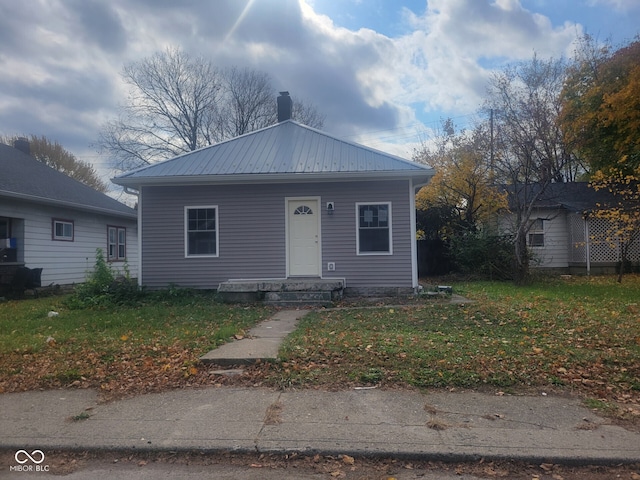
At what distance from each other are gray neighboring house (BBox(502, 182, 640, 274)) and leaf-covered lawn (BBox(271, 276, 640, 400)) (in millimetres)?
9856

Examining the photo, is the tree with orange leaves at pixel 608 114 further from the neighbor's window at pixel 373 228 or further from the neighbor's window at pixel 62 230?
the neighbor's window at pixel 62 230

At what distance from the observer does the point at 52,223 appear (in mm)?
15250

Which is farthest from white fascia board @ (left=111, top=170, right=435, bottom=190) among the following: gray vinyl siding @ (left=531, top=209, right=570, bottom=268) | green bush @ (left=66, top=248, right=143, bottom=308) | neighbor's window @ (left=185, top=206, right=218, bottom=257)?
gray vinyl siding @ (left=531, top=209, right=570, bottom=268)

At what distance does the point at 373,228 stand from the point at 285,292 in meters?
2.91

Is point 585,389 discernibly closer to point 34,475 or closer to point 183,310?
point 34,475

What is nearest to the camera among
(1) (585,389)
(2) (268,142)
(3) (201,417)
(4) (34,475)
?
(4) (34,475)

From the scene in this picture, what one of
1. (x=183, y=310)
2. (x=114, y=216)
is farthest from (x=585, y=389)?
(x=114, y=216)

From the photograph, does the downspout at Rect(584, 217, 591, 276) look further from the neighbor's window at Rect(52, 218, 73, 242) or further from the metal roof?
the neighbor's window at Rect(52, 218, 73, 242)

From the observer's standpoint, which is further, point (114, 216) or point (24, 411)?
point (114, 216)

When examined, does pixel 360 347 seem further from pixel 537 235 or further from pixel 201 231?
pixel 537 235

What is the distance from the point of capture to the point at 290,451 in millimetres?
3580

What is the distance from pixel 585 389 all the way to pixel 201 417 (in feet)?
13.1

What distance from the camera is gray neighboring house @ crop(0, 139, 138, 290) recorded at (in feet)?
44.7

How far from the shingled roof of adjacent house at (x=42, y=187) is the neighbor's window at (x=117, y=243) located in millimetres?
854
